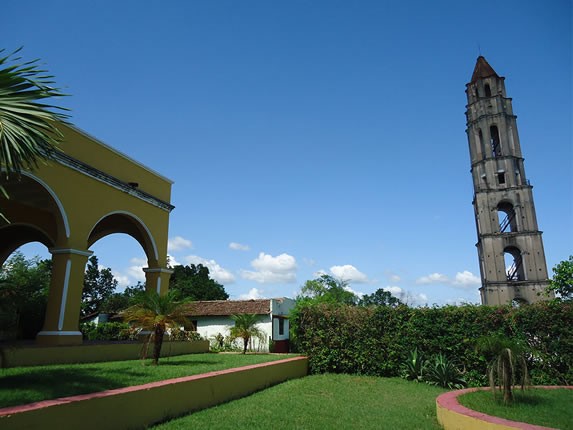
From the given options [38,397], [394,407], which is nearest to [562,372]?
[394,407]

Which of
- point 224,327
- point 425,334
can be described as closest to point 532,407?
point 425,334

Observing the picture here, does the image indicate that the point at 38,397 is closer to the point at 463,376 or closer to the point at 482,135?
the point at 463,376

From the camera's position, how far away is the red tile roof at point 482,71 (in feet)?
143

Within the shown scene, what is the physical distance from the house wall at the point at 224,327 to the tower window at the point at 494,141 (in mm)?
29496

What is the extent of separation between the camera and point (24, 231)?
14.9 meters

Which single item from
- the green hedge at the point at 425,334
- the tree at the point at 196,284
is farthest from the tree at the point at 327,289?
the green hedge at the point at 425,334

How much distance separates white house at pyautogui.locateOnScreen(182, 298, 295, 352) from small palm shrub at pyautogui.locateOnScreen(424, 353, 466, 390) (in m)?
14.7

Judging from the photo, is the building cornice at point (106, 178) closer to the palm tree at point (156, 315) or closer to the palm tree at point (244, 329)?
the palm tree at point (156, 315)

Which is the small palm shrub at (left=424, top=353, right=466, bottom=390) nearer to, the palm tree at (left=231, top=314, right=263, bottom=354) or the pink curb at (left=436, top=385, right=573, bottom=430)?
the pink curb at (left=436, top=385, right=573, bottom=430)

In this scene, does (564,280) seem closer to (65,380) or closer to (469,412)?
(469,412)

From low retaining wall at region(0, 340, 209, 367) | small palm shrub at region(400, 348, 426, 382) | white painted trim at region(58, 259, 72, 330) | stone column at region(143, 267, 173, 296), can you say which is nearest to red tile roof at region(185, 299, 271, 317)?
stone column at region(143, 267, 173, 296)

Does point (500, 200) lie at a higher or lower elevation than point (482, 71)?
lower

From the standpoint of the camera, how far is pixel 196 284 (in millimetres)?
48156

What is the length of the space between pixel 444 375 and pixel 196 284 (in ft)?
129
